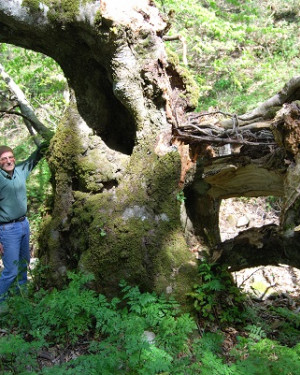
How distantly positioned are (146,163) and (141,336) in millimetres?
1855

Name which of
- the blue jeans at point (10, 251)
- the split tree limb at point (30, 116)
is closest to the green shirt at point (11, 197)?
the blue jeans at point (10, 251)

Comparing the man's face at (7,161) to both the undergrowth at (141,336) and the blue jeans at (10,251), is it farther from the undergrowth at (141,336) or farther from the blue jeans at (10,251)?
the undergrowth at (141,336)

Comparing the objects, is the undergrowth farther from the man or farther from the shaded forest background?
the man

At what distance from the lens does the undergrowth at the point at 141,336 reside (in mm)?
2658

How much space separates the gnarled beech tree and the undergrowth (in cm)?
34

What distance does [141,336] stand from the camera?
2.83 meters

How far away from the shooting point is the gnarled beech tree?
382 cm

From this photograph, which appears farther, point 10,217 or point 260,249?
point 10,217

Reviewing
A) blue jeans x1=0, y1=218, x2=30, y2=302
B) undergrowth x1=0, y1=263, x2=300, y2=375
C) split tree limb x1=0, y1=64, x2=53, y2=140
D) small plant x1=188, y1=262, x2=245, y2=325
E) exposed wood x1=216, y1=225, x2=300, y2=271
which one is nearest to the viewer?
undergrowth x1=0, y1=263, x2=300, y2=375

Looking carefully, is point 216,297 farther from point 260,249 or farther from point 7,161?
point 7,161

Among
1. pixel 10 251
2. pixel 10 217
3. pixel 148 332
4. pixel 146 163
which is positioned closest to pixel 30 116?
pixel 10 217

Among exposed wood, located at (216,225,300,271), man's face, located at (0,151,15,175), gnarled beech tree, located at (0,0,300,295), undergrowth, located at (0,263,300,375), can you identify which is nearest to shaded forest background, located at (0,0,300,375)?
undergrowth, located at (0,263,300,375)

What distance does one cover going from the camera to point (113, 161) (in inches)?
171

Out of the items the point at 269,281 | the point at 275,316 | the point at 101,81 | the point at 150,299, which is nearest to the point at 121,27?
the point at 101,81
